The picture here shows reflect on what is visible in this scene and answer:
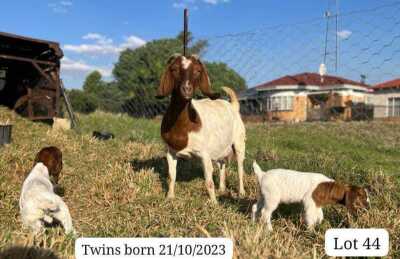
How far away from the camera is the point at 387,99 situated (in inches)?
1569

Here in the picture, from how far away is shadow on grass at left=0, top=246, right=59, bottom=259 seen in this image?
333 cm

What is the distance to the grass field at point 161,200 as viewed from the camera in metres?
4.21

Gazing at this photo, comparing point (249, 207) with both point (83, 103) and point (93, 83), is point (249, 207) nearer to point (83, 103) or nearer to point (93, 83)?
point (83, 103)

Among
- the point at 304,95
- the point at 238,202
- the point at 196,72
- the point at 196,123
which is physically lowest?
the point at 238,202

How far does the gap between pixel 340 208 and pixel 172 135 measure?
8.17 ft

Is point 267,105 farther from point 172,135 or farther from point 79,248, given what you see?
point 79,248

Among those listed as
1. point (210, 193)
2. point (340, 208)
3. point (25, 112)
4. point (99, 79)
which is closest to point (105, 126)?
point (25, 112)

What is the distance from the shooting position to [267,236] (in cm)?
418

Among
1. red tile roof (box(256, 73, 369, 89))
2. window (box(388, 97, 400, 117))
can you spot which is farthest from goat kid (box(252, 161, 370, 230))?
red tile roof (box(256, 73, 369, 89))

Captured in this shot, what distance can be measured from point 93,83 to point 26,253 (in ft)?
196

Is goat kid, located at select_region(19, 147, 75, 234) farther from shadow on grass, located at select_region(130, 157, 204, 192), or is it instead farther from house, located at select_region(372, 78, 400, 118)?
house, located at select_region(372, 78, 400, 118)

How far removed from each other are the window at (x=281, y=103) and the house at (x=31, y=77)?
107 feet

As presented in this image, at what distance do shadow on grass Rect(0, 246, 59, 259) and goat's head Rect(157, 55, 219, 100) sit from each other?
2.63 metres

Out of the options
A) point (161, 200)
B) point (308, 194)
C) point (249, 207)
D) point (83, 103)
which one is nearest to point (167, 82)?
point (161, 200)
